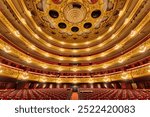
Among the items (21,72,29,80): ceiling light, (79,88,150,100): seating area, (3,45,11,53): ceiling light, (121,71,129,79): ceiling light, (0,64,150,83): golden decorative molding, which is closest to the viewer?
(79,88,150,100): seating area

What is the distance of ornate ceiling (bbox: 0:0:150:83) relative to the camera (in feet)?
29.9

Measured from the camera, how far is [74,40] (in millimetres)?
16562

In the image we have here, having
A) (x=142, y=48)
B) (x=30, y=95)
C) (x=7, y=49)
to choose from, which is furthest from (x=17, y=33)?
(x=142, y=48)

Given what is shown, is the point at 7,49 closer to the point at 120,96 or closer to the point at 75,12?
the point at 75,12

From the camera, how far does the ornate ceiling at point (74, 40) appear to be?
9.12 meters

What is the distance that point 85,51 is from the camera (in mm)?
16234

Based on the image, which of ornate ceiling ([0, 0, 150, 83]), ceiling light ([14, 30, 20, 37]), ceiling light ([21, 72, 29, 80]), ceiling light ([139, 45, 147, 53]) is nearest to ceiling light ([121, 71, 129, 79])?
ornate ceiling ([0, 0, 150, 83])

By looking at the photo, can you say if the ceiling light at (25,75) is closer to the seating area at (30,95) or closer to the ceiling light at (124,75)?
the seating area at (30,95)

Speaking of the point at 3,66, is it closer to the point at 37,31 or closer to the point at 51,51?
the point at 37,31

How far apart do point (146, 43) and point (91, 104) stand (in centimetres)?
784

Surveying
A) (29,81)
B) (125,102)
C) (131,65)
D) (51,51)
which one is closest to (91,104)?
(125,102)

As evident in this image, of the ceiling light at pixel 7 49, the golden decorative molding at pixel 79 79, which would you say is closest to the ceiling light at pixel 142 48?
the golden decorative molding at pixel 79 79

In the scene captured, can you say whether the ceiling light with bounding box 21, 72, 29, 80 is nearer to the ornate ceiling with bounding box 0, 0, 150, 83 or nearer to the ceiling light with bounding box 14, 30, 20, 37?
the ornate ceiling with bounding box 0, 0, 150, 83

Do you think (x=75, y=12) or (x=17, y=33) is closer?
(x=17, y=33)
